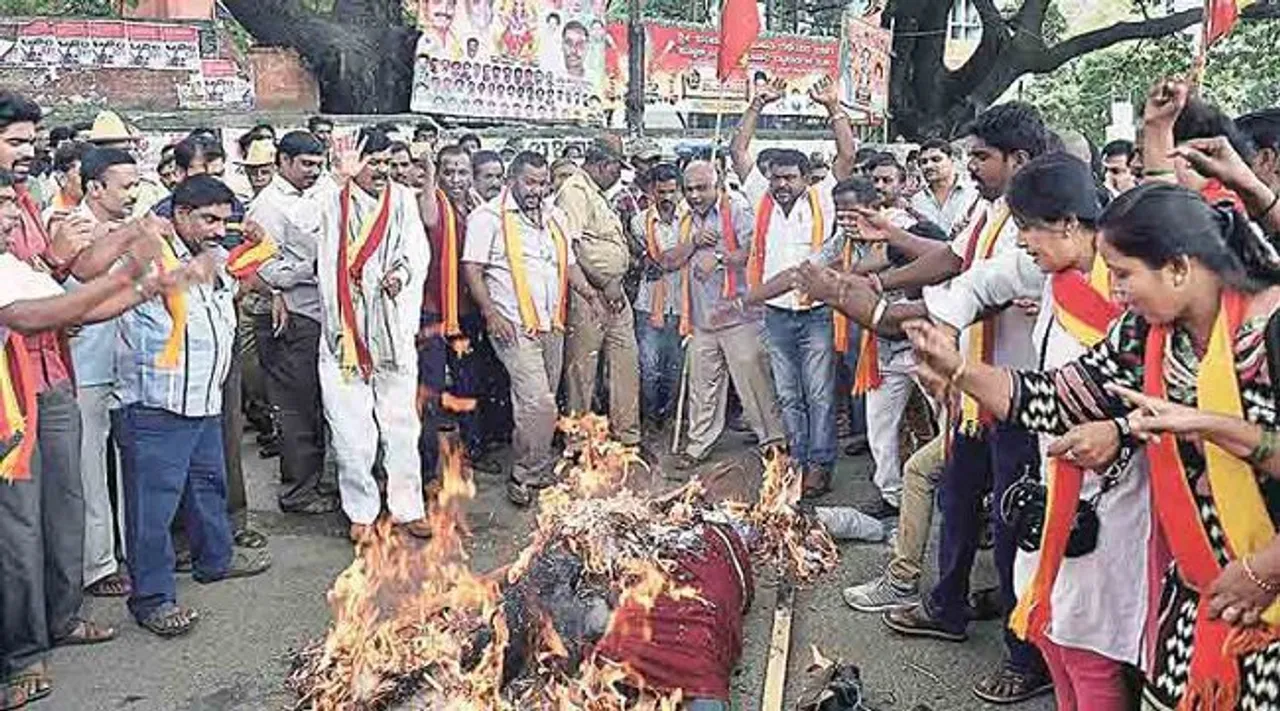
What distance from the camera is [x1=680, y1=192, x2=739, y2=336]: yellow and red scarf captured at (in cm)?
783

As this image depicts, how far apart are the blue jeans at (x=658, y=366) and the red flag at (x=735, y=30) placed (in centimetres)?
315

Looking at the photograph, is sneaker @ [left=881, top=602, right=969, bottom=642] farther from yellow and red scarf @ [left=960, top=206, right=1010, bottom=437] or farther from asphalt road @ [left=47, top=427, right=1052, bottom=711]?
yellow and red scarf @ [left=960, top=206, right=1010, bottom=437]

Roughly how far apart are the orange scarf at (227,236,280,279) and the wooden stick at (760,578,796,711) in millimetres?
2930

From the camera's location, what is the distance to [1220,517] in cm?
263

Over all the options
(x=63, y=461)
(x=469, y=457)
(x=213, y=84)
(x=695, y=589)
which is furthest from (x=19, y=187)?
(x=213, y=84)

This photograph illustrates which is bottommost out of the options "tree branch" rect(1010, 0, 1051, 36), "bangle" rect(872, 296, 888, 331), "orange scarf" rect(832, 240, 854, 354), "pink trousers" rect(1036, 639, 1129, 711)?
"pink trousers" rect(1036, 639, 1129, 711)

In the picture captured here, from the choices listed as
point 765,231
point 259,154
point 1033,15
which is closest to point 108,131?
point 259,154

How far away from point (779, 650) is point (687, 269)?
12.3 feet

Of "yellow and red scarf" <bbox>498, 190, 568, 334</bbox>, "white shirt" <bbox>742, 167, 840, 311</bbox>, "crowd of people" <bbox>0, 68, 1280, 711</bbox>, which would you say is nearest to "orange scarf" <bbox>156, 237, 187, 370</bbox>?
"crowd of people" <bbox>0, 68, 1280, 711</bbox>

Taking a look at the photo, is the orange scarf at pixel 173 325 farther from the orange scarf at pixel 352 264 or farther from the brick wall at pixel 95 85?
the brick wall at pixel 95 85

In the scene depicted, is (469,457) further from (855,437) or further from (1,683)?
(1,683)

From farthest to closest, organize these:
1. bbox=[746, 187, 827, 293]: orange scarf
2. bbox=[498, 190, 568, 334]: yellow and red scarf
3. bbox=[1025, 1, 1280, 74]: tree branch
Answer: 1. bbox=[1025, 1, 1280, 74]: tree branch
2. bbox=[746, 187, 827, 293]: orange scarf
3. bbox=[498, 190, 568, 334]: yellow and red scarf

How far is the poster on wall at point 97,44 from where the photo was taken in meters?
12.7

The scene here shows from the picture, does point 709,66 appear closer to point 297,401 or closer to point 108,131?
point 108,131
